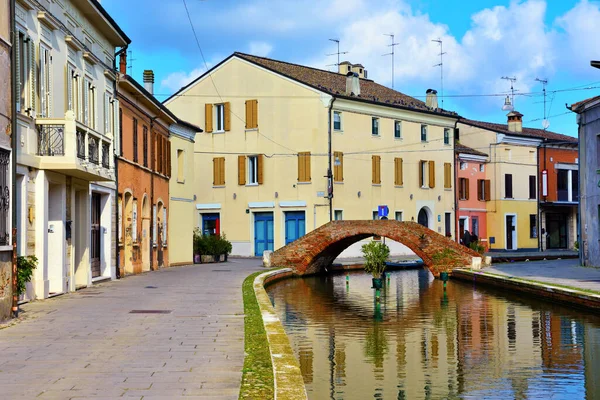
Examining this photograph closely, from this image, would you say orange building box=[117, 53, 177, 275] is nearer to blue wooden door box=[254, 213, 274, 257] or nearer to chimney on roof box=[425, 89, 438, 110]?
blue wooden door box=[254, 213, 274, 257]

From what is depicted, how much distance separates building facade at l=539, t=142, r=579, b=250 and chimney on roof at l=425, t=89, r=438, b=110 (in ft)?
32.1

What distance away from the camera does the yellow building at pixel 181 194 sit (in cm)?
3625

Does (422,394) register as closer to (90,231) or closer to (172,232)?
(90,231)

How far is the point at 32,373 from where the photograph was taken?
28.5 feet

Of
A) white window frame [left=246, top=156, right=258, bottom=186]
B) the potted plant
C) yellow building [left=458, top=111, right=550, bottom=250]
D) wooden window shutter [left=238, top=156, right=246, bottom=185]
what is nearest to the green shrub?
the potted plant

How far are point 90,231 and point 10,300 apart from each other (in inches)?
349

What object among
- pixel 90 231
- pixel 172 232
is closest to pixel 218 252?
pixel 172 232

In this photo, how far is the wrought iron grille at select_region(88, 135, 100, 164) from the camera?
64.1 feet

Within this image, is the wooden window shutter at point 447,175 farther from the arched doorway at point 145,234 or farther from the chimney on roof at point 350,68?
the arched doorway at point 145,234

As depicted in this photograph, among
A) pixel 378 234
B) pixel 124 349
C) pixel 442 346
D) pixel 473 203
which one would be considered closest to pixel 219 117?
pixel 378 234

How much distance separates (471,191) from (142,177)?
30.8m

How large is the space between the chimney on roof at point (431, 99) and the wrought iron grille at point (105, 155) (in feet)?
117

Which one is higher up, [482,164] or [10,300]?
[482,164]

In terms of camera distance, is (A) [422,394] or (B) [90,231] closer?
(A) [422,394]
